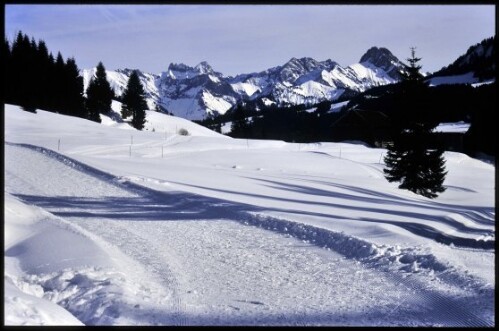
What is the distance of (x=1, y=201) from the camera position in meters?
3.48

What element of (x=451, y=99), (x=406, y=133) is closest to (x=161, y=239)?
(x=406, y=133)

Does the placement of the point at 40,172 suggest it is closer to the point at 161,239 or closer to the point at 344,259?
the point at 161,239

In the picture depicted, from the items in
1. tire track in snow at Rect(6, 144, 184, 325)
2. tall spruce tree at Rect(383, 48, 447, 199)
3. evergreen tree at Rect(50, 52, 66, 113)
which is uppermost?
evergreen tree at Rect(50, 52, 66, 113)

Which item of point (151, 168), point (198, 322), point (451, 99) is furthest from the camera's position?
point (451, 99)

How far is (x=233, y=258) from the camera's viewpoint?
774 cm

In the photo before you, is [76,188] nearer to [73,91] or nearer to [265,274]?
[265,274]

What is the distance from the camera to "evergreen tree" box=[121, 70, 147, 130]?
75250mm

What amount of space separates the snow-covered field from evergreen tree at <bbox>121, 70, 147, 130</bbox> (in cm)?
5909

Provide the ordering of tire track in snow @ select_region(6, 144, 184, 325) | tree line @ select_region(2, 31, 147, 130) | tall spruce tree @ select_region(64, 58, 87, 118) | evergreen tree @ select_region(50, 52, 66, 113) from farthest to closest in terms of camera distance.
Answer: tall spruce tree @ select_region(64, 58, 87, 118)
evergreen tree @ select_region(50, 52, 66, 113)
tree line @ select_region(2, 31, 147, 130)
tire track in snow @ select_region(6, 144, 184, 325)

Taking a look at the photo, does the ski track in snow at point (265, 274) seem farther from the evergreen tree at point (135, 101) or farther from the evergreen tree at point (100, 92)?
the evergreen tree at point (100, 92)

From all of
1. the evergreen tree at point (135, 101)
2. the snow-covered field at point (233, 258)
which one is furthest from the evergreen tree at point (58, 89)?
the snow-covered field at point (233, 258)

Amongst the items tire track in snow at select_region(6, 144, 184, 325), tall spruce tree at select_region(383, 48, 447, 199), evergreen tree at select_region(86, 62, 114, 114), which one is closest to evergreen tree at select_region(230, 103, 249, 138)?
evergreen tree at select_region(86, 62, 114, 114)

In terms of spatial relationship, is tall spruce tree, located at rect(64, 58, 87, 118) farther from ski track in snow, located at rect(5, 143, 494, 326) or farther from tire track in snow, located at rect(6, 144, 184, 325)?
ski track in snow, located at rect(5, 143, 494, 326)

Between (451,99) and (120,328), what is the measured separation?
352 ft
